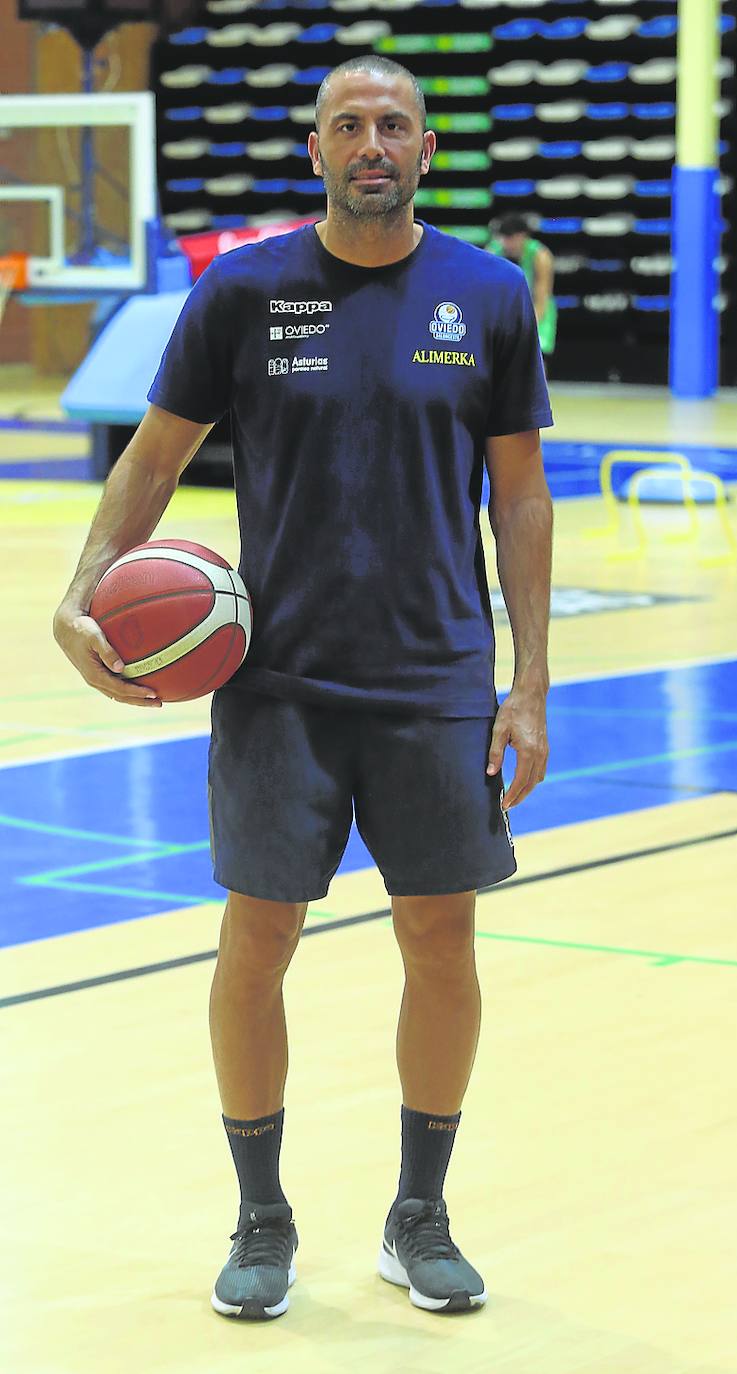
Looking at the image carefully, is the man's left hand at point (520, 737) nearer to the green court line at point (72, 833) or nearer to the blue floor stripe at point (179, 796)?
the blue floor stripe at point (179, 796)

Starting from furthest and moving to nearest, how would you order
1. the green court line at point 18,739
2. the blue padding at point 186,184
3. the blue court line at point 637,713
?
1. the blue padding at point 186,184
2. the blue court line at point 637,713
3. the green court line at point 18,739

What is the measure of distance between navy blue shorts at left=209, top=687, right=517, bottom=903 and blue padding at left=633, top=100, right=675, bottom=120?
20790mm

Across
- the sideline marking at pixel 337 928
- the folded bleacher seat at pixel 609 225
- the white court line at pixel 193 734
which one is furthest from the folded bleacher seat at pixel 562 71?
the sideline marking at pixel 337 928

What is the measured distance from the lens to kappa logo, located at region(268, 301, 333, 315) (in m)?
→ 3.23

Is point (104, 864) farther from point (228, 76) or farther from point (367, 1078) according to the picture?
point (228, 76)

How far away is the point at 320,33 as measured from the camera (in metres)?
25.1

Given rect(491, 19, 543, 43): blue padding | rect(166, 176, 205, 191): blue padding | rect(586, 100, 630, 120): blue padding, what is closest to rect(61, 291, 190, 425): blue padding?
rect(586, 100, 630, 120): blue padding

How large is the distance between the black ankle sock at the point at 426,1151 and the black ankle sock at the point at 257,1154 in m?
0.19

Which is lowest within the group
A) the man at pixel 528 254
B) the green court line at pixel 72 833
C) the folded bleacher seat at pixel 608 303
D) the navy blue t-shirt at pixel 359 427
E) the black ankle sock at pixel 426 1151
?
the folded bleacher seat at pixel 608 303

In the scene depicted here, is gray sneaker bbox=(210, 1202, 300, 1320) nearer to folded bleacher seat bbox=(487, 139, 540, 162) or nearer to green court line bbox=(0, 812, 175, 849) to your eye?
green court line bbox=(0, 812, 175, 849)

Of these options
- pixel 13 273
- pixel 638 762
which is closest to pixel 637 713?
pixel 638 762

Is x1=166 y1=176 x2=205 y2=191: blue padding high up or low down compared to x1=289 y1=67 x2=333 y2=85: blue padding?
down

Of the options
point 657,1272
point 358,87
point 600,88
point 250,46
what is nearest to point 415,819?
point 657,1272

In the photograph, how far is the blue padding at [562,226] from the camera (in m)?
23.9
